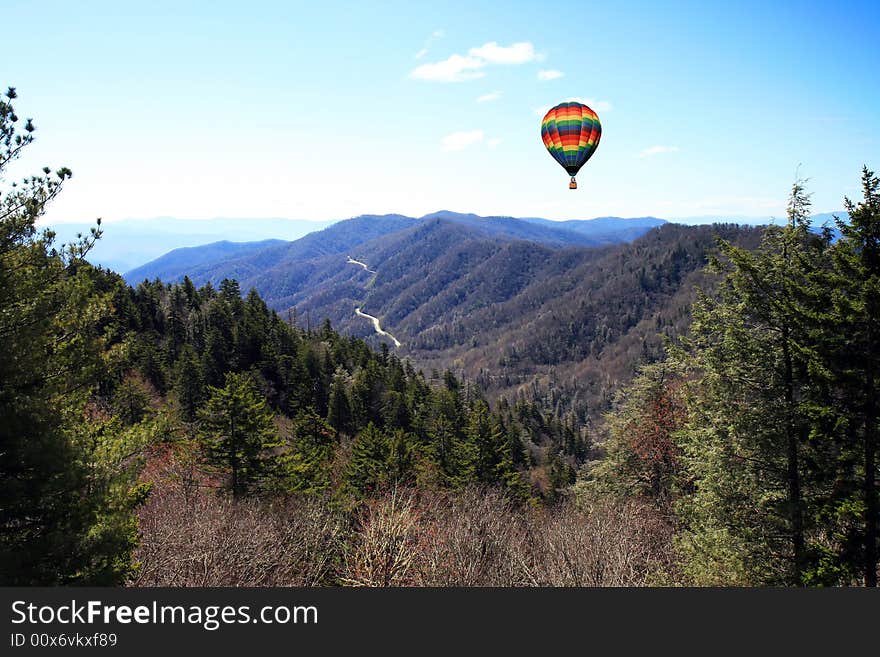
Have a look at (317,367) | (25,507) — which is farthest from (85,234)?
(317,367)

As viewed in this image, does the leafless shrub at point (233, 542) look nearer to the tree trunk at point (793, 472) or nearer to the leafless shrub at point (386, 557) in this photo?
the leafless shrub at point (386, 557)

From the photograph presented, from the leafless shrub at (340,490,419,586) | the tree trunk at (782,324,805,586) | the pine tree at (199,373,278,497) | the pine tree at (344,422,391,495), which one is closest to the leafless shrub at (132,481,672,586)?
the leafless shrub at (340,490,419,586)

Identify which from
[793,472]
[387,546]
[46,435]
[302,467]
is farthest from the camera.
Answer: [302,467]

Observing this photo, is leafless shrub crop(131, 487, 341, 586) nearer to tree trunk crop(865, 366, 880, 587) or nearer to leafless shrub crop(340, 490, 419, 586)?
leafless shrub crop(340, 490, 419, 586)

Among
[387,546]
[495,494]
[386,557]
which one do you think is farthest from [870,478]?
[495,494]

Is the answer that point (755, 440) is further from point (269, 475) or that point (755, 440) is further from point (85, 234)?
point (269, 475)

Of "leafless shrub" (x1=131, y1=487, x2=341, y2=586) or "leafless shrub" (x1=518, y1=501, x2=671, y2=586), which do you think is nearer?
Result: "leafless shrub" (x1=131, y1=487, x2=341, y2=586)

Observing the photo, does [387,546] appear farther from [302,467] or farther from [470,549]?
[302,467]
